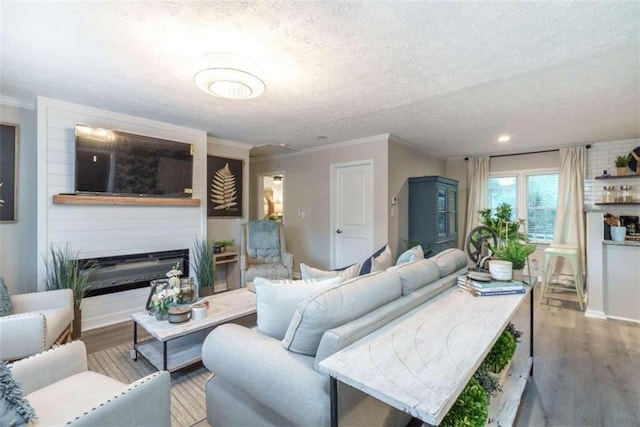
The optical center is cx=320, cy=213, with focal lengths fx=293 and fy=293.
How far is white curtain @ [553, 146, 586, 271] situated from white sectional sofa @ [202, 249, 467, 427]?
15.0ft

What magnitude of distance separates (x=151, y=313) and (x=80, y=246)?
150 centimetres

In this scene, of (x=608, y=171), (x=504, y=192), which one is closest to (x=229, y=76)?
(x=504, y=192)

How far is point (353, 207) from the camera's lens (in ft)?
15.9

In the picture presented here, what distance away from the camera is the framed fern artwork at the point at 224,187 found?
4535 mm

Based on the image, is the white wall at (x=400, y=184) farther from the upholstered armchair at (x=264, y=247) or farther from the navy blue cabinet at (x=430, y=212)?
the upholstered armchair at (x=264, y=247)

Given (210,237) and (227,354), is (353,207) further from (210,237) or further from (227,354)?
(227,354)

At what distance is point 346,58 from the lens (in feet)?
6.98

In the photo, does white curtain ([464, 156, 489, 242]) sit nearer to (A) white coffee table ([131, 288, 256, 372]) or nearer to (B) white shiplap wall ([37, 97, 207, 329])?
(A) white coffee table ([131, 288, 256, 372])

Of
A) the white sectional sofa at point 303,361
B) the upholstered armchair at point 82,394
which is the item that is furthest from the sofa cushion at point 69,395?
the white sectional sofa at point 303,361

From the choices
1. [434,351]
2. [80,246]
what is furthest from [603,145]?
[80,246]

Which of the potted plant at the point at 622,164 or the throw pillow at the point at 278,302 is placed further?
the potted plant at the point at 622,164

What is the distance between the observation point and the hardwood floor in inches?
72.6

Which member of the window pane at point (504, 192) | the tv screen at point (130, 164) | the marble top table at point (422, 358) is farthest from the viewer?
the window pane at point (504, 192)

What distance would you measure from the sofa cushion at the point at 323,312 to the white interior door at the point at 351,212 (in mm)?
3165
